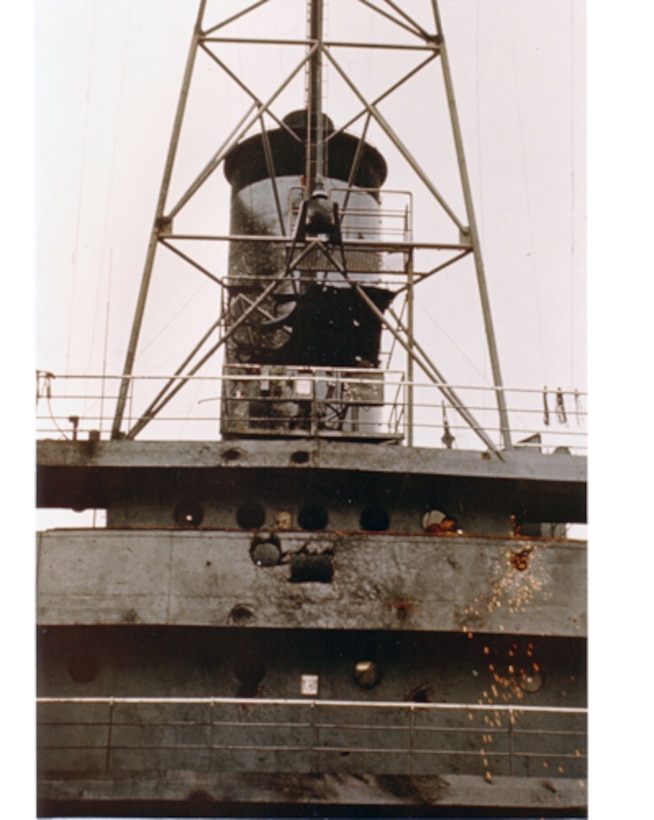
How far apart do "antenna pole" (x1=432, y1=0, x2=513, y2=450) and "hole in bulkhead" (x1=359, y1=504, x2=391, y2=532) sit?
2185 millimetres

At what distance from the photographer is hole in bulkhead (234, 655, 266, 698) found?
1111cm

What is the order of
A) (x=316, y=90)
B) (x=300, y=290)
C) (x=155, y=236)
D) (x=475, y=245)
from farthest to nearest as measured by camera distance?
(x=300, y=290) → (x=316, y=90) → (x=475, y=245) → (x=155, y=236)

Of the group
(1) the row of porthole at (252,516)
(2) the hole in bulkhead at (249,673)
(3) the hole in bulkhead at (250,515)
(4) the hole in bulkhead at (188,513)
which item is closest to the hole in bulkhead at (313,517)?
(1) the row of porthole at (252,516)

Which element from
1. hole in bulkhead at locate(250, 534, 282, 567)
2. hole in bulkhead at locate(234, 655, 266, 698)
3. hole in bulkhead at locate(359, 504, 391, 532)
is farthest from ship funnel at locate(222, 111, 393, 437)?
hole in bulkhead at locate(234, 655, 266, 698)

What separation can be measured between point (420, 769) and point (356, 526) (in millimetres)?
3416

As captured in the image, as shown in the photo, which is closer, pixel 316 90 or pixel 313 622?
pixel 313 622

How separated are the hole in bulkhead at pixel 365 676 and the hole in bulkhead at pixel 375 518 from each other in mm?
2064

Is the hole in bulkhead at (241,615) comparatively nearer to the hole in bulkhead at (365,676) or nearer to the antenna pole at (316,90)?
the hole in bulkhead at (365,676)

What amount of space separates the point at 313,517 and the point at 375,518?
984mm

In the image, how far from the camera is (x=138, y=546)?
35.9 ft

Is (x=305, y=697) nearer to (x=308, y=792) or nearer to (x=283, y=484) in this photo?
(x=308, y=792)

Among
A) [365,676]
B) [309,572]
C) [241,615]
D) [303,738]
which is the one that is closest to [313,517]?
[309,572]

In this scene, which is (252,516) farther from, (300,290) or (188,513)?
(300,290)

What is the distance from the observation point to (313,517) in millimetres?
12078
